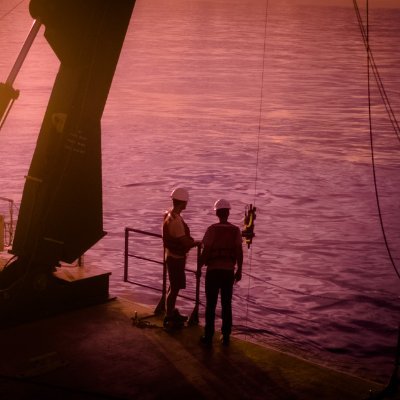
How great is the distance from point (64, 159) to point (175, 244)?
1861 millimetres

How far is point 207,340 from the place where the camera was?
9250 mm

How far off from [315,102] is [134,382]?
5515cm

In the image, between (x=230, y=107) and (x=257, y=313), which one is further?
(x=230, y=107)

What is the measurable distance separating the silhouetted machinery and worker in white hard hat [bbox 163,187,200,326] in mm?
1440

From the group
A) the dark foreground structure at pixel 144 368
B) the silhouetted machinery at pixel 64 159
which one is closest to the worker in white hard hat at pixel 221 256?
the dark foreground structure at pixel 144 368

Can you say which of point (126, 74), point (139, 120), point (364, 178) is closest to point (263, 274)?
point (364, 178)

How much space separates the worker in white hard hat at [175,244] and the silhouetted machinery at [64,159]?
4.72 feet

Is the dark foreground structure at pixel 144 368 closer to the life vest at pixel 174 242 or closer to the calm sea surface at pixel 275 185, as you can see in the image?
the life vest at pixel 174 242

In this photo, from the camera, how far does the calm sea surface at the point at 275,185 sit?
592 inches

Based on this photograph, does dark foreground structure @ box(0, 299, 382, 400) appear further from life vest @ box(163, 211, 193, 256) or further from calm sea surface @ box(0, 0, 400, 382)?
calm sea surface @ box(0, 0, 400, 382)

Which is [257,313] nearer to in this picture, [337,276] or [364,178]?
[337,276]

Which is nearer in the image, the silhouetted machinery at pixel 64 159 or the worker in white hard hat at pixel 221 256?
the worker in white hard hat at pixel 221 256

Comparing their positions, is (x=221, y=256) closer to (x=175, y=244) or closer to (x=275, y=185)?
(x=175, y=244)

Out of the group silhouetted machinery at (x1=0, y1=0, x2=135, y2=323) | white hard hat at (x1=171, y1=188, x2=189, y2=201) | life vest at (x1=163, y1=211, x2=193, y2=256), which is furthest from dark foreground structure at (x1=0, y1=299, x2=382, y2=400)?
white hard hat at (x1=171, y1=188, x2=189, y2=201)
